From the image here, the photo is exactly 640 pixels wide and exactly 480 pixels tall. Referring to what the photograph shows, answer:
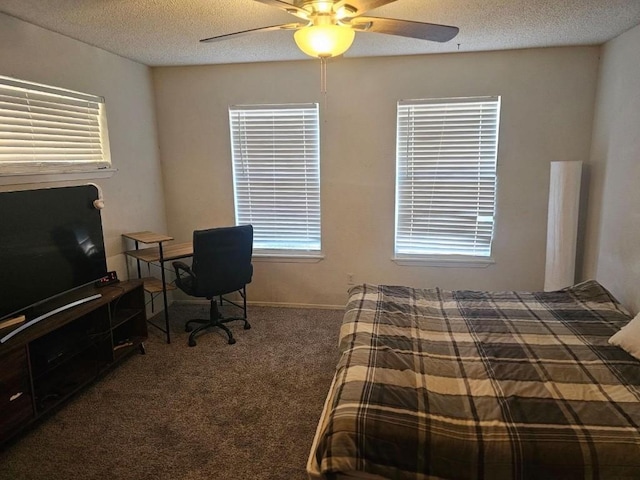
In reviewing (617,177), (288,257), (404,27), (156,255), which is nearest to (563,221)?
→ (617,177)

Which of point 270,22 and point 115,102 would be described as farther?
point 115,102

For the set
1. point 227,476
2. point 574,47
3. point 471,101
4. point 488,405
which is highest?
point 574,47

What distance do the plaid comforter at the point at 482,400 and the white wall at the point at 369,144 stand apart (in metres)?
1.45

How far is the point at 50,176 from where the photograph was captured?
2.90 m

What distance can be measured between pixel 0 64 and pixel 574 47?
4.18 m

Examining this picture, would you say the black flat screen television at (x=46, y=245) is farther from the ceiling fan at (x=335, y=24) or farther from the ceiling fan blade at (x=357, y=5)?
the ceiling fan blade at (x=357, y=5)

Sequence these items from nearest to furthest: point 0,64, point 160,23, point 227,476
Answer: point 227,476
point 0,64
point 160,23

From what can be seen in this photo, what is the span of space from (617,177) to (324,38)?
8.38ft

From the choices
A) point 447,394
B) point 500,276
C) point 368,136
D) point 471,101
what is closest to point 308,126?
point 368,136

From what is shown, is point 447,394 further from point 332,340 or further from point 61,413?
point 61,413

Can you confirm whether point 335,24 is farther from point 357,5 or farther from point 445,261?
point 445,261

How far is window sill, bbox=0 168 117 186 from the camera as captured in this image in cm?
260

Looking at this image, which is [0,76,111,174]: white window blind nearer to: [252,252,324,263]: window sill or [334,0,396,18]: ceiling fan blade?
[252,252,324,263]: window sill

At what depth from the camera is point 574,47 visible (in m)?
3.45
